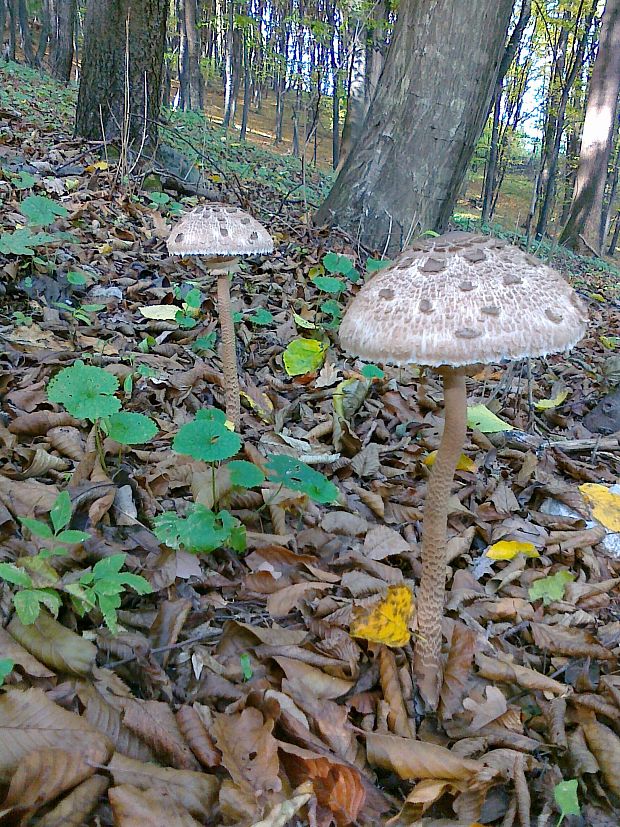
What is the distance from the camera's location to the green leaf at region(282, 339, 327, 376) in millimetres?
3713

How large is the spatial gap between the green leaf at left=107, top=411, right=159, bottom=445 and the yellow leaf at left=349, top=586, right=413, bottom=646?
3.28 ft

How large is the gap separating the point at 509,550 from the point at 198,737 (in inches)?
60.1

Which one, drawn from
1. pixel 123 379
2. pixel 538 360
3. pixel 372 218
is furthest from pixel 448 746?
pixel 372 218

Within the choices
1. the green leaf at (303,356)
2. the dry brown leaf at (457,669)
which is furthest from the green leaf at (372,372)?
the dry brown leaf at (457,669)

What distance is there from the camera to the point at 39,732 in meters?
1.37

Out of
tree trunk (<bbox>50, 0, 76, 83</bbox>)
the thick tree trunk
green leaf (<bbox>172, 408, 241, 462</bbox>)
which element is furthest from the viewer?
tree trunk (<bbox>50, 0, 76, 83</bbox>)

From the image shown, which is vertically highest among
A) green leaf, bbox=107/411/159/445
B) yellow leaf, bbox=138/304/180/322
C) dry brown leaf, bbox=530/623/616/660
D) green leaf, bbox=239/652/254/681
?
yellow leaf, bbox=138/304/180/322

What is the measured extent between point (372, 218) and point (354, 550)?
3788 mm

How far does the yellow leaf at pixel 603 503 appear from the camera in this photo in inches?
105

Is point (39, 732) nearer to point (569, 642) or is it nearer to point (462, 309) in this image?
point (462, 309)

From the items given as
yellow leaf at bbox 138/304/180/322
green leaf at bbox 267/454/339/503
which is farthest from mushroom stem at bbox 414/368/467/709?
yellow leaf at bbox 138/304/180/322

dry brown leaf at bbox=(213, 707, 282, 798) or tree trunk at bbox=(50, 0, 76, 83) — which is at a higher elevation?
tree trunk at bbox=(50, 0, 76, 83)

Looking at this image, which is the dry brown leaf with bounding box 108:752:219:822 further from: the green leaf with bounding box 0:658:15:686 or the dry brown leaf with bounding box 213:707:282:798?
the green leaf with bounding box 0:658:15:686

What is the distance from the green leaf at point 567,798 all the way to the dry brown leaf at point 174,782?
3.09 ft
